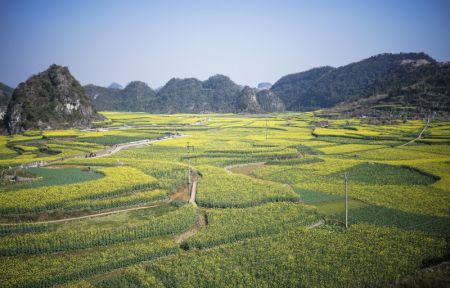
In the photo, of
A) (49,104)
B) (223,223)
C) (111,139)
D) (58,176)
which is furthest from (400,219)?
(49,104)

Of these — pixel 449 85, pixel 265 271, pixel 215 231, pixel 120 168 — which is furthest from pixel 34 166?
pixel 449 85

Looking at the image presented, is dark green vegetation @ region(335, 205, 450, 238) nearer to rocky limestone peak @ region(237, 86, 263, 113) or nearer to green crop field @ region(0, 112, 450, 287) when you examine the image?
green crop field @ region(0, 112, 450, 287)

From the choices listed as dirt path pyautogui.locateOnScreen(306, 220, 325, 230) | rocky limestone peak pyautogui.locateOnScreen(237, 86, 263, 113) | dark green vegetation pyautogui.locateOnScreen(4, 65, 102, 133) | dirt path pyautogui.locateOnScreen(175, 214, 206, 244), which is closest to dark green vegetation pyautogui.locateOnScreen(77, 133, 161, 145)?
dark green vegetation pyautogui.locateOnScreen(4, 65, 102, 133)

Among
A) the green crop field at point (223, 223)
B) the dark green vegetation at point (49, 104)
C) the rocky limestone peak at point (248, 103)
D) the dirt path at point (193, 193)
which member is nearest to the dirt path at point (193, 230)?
the green crop field at point (223, 223)

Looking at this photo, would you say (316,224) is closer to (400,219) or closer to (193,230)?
(400,219)

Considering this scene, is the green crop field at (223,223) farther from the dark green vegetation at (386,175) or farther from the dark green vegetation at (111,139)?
the dark green vegetation at (111,139)

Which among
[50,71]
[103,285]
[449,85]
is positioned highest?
[50,71]

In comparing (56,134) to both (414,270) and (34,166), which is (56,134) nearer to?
(34,166)
